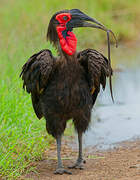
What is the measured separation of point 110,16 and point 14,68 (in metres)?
5.70

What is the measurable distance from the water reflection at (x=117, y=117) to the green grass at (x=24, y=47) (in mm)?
840

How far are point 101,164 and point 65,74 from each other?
115cm

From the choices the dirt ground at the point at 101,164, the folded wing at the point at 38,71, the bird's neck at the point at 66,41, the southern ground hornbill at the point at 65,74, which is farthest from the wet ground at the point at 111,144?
the bird's neck at the point at 66,41

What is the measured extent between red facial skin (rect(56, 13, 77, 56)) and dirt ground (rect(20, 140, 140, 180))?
1.25 meters

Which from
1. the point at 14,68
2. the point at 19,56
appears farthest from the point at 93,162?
the point at 19,56

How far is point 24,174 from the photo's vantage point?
460 centimetres

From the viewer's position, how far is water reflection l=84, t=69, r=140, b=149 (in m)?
6.27

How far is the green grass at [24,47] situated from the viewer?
482cm

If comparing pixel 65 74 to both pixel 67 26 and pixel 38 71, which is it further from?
pixel 67 26

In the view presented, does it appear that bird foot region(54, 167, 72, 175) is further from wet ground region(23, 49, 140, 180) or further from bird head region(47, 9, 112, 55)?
bird head region(47, 9, 112, 55)

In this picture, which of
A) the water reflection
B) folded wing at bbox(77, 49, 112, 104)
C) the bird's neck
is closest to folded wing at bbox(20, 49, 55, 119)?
the bird's neck

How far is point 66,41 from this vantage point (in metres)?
4.55

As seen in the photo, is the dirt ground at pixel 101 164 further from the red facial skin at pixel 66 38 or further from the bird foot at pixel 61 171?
the red facial skin at pixel 66 38

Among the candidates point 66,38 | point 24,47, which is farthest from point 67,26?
point 24,47
